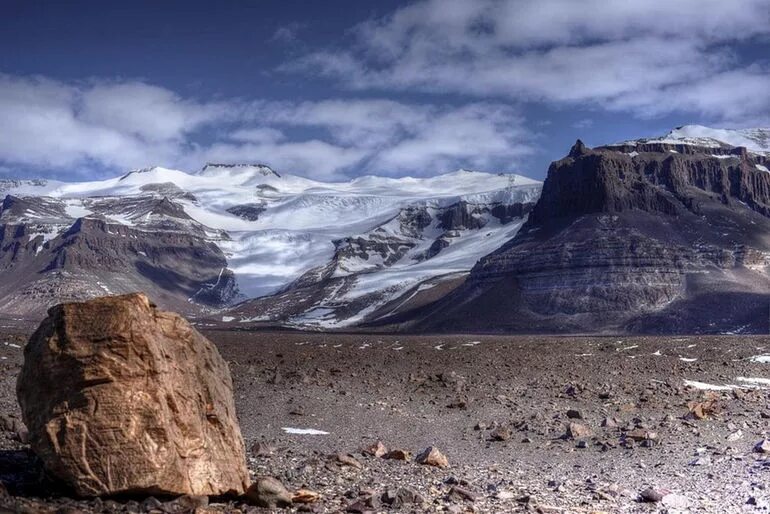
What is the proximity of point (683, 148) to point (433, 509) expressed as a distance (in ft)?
631

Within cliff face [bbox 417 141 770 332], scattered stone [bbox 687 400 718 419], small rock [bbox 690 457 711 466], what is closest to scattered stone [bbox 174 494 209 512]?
small rock [bbox 690 457 711 466]

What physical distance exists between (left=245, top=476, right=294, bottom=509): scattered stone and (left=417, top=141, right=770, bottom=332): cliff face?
8464 cm

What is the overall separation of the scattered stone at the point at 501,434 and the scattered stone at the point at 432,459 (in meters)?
3.95

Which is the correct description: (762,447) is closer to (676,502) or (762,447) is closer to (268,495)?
(676,502)

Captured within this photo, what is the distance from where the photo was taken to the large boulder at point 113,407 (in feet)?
39.8

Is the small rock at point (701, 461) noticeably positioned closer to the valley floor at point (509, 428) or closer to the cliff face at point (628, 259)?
the valley floor at point (509, 428)

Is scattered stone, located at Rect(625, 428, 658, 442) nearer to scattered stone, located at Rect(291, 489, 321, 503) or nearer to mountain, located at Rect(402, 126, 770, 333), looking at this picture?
scattered stone, located at Rect(291, 489, 321, 503)

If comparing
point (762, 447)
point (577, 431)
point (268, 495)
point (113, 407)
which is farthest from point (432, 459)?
point (762, 447)

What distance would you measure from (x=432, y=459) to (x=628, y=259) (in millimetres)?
108421

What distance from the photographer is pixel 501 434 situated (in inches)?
858

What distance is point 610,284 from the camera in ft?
382

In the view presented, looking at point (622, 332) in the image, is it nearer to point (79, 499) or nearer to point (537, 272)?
point (537, 272)

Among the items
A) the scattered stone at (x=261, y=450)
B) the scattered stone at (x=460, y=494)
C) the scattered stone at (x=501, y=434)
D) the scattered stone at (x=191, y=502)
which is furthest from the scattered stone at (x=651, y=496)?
the scattered stone at (x=191, y=502)

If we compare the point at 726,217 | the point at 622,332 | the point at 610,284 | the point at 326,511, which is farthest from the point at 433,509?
the point at 726,217
